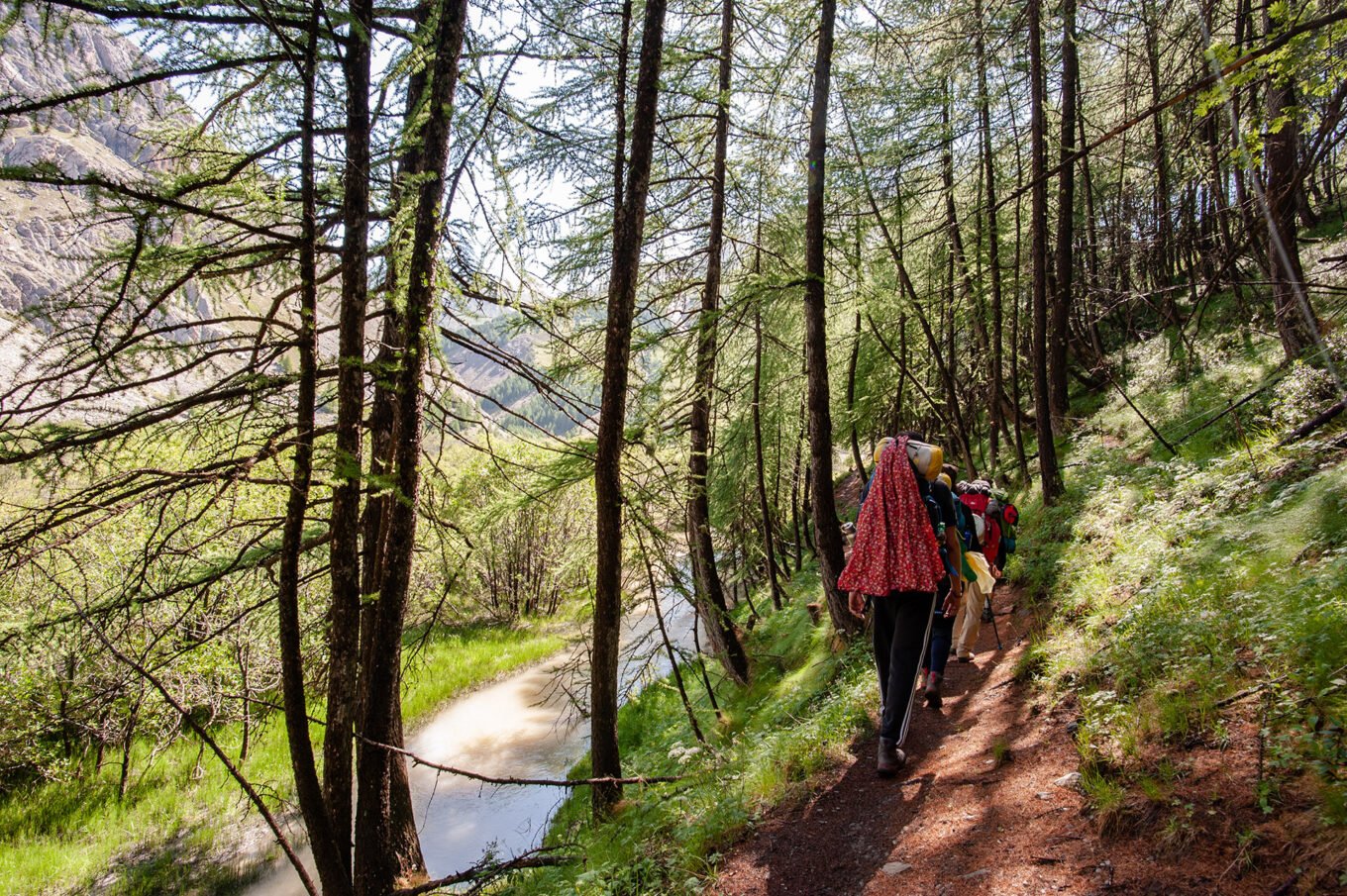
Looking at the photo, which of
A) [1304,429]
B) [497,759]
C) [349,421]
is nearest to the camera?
[349,421]

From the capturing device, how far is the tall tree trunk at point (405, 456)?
193 inches

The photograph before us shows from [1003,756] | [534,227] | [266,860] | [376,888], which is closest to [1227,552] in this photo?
[1003,756]

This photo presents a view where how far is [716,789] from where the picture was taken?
509 centimetres

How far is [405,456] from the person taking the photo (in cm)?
508

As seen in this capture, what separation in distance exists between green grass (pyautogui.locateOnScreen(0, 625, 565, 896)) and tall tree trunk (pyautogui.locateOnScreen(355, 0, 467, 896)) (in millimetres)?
3448

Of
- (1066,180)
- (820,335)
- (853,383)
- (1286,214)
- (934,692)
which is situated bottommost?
(934,692)

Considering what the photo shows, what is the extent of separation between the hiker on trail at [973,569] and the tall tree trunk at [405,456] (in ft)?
15.1

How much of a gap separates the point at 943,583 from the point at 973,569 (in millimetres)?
560

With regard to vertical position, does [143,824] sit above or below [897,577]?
below

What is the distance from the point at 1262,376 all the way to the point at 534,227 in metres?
9.97

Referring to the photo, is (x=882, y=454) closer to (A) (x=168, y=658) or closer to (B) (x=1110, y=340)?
(A) (x=168, y=658)

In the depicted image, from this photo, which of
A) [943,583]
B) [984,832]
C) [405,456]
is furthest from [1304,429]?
[405,456]

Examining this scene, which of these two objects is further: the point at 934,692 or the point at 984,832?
the point at 934,692

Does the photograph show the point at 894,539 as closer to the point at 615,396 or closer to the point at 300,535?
the point at 615,396
